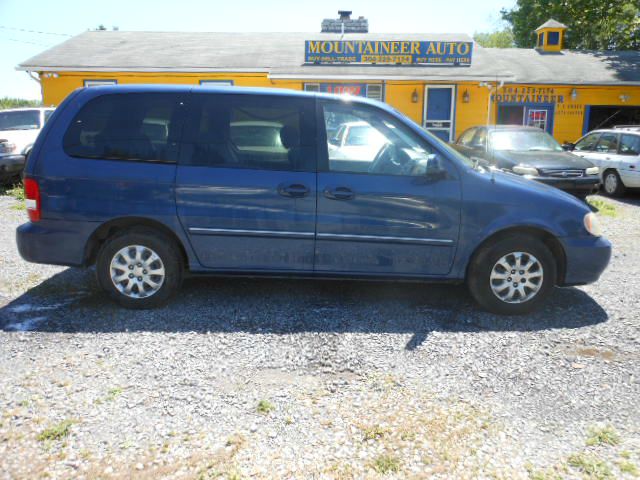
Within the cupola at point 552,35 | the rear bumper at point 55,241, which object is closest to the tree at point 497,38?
the cupola at point 552,35

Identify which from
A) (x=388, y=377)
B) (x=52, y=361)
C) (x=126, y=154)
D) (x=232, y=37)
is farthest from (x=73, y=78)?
(x=388, y=377)

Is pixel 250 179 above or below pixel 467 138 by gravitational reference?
below

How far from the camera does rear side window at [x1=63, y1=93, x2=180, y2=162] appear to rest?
4508mm

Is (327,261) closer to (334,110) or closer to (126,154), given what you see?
(334,110)

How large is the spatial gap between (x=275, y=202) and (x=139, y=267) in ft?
4.24

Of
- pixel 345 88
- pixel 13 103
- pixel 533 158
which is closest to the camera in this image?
pixel 533 158

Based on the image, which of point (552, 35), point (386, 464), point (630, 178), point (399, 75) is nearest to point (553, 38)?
point (552, 35)

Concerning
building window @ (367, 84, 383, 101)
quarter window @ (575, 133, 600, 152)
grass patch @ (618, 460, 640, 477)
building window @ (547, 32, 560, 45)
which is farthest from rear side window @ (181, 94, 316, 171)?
building window @ (547, 32, 560, 45)

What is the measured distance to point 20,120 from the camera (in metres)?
12.2

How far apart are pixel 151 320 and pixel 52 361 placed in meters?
0.89

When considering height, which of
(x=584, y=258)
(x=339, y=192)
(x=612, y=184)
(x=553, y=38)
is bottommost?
(x=584, y=258)

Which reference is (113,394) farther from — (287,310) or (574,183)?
(574,183)

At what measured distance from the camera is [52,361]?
146 inches

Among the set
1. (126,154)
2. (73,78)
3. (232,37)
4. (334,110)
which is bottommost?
(126,154)
